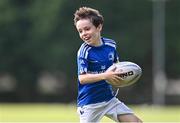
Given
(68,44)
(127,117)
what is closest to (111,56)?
(127,117)

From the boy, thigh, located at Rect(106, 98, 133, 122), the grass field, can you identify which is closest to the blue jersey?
the boy

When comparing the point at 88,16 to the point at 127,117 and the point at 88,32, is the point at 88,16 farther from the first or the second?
the point at 127,117

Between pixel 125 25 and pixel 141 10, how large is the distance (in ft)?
4.58

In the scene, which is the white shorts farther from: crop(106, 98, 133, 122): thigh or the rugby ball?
the rugby ball

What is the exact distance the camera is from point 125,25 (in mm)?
49094

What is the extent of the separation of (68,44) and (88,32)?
36.9 metres

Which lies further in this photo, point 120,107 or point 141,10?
point 141,10

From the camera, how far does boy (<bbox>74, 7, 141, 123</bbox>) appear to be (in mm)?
10250

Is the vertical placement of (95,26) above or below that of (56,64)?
above

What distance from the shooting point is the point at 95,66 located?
10.3 metres

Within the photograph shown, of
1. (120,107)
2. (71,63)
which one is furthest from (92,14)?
Answer: (71,63)

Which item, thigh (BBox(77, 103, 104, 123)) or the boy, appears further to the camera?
thigh (BBox(77, 103, 104, 123))

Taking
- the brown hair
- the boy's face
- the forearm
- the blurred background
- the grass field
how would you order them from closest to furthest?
the forearm, the boy's face, the brown hair, the grass field, the blurred background

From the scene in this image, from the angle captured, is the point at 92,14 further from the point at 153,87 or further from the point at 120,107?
the point at 153,87
